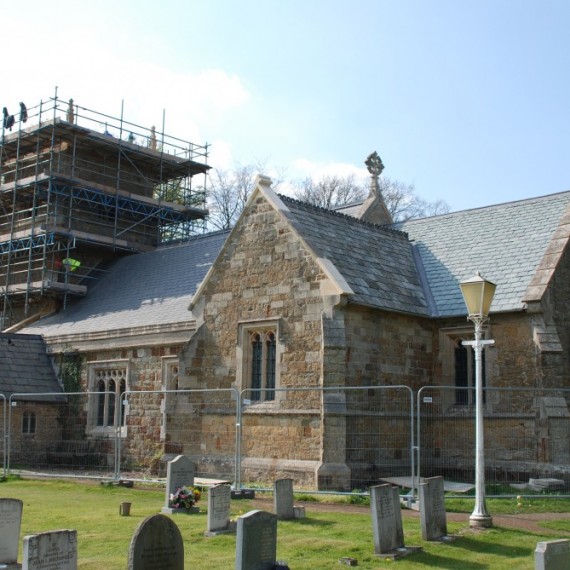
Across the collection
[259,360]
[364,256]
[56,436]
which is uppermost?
[364,256]

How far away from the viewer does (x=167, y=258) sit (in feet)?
109

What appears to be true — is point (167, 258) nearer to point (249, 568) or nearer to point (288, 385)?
point (288, 385)

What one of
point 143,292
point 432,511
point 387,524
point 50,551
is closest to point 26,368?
point 143,292

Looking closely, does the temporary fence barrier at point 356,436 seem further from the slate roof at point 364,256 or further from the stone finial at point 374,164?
the stone finial at point 374,164

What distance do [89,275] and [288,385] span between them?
696 inches

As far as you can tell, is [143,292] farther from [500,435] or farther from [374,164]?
[500,435]

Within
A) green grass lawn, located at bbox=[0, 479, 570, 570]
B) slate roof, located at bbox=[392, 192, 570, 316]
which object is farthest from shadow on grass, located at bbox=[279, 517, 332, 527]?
slate roof, located at bbox=[392, 192, 570, 316]

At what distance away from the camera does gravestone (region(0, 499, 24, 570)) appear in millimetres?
10250

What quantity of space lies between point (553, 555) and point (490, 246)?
1601cm

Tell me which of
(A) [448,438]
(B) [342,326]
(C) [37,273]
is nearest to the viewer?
(B) [342,326]

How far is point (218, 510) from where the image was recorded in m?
13.1

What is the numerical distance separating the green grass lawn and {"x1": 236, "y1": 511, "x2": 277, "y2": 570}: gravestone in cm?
110

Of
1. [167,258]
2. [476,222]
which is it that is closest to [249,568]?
[476,222]

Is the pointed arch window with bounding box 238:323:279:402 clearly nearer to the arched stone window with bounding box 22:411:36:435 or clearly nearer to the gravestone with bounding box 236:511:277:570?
the arched stone window with bounding box 22:411:36:435
